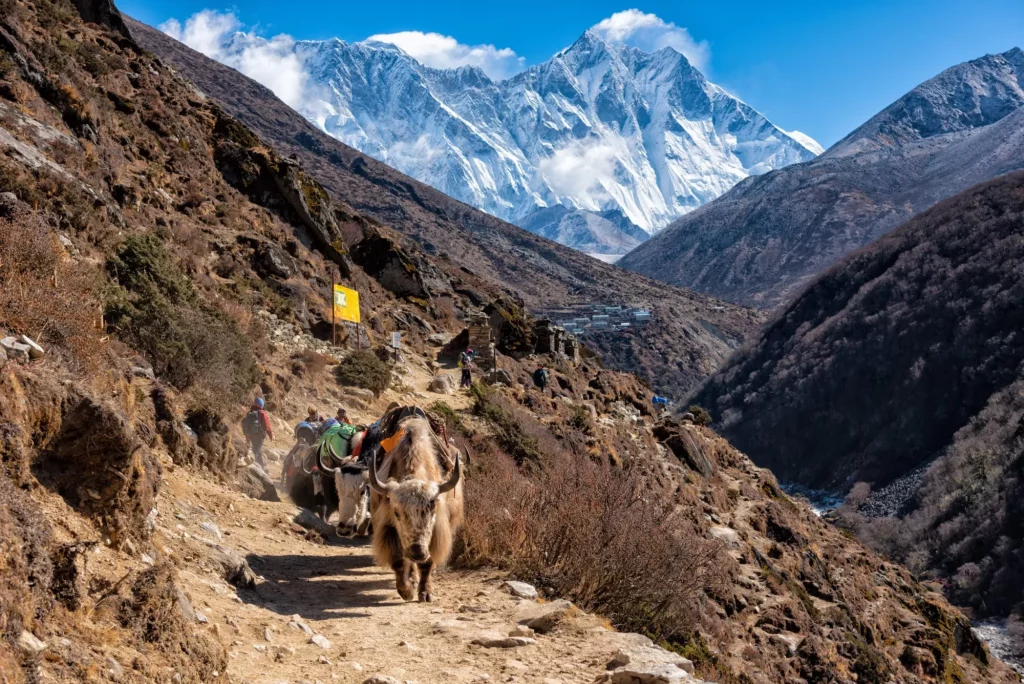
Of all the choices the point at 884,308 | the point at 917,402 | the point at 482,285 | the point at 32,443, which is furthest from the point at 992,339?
the point at 32,443

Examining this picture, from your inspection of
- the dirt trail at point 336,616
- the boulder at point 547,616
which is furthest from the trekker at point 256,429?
the boulder at point 547,616

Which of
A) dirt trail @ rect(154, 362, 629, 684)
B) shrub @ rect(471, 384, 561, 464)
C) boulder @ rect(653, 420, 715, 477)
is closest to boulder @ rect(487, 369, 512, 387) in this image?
shrub @ rect(471, 384, 561, 464)

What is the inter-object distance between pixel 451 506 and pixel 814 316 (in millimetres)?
99648

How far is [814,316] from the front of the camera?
99.1 m

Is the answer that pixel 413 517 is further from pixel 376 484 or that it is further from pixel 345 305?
pixel 345 305

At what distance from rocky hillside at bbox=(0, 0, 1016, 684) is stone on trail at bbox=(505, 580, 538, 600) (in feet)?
0.72

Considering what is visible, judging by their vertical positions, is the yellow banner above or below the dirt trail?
above

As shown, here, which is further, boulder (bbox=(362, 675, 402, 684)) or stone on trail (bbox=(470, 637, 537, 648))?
stone on trail (bbox=(470, 637, 537, 648))

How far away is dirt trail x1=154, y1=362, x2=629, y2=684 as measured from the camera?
4613 millimetres

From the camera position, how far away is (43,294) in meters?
6.87

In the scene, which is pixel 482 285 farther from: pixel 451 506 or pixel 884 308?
pixel 884 308

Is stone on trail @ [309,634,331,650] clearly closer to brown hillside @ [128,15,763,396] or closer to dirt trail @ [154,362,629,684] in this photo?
dirt trail @ [154,362,629,684]

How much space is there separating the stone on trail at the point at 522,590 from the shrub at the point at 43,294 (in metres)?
3.83

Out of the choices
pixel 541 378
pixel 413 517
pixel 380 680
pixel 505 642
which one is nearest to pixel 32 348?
pixel 413 517
